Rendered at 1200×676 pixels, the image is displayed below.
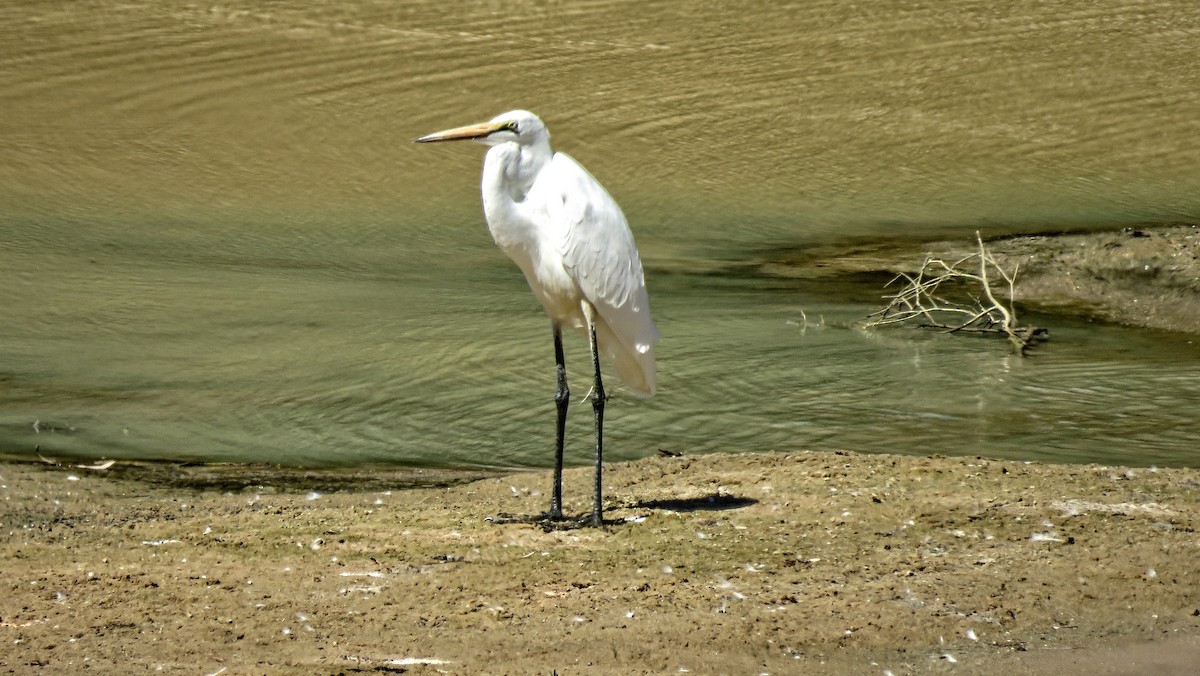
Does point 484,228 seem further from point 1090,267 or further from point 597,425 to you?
point 597,425

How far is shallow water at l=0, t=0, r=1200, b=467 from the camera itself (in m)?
6.95

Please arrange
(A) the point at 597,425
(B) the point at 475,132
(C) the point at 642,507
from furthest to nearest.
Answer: (C) the point at 642,507 < (A) the point at 597,425 < (B) the point at 475,132

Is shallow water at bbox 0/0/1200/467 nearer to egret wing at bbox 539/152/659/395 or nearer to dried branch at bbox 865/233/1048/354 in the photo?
dried branch at bbox 865/233/1048/354

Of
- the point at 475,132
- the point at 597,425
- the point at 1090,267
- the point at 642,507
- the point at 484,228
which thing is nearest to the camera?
the point at 475,132

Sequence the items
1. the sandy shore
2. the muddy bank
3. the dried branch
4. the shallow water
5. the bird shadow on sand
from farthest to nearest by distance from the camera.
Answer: the muddy bank < the dried branch < the shallow water < the bird shadow on sand < the sandy shore

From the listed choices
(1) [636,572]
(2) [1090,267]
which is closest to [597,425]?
(1) [636,572]

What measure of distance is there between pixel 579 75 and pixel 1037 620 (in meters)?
10.7

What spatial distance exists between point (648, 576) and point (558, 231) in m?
1.13

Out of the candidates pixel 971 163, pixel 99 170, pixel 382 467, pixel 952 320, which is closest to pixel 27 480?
pixel 382 467

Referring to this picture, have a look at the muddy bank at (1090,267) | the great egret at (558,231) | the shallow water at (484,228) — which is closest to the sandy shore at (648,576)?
Result: the great egret at (558,231)

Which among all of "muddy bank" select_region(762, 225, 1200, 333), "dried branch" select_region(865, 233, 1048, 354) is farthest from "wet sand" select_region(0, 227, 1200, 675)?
"muddy bank" select_region(762, 225, 1200, 333)

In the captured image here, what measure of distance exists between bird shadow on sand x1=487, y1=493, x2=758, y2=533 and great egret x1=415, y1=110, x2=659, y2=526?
61 millimetres

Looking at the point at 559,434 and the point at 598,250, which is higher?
the point at 598,250

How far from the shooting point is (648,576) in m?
4.39
